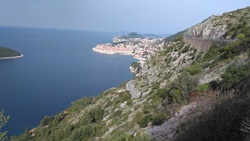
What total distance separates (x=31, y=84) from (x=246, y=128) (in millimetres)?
92788

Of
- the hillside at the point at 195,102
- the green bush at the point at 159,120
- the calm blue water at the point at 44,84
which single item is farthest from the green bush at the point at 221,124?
the calm blue water at the point at 44,84

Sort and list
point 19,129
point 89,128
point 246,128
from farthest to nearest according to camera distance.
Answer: point 19,129 < point 89,128 < point 246,128

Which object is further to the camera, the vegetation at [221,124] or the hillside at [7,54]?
the hillside at [7,54]

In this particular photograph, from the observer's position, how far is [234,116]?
632 cm

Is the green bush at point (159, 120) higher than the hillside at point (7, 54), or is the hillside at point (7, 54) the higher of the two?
the green bush at point (159, 120)

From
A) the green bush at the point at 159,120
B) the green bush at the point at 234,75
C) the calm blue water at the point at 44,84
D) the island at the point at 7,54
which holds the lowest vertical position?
the calm blue water at the point at 44,84

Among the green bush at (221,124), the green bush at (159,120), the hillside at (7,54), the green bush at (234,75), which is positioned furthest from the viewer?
the hillside at (7,54)

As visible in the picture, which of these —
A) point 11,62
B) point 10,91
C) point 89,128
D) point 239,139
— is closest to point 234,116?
point 239,139

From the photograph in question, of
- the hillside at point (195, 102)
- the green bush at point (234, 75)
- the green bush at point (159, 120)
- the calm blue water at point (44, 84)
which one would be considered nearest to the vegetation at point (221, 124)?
the hillside at point (195, 102)

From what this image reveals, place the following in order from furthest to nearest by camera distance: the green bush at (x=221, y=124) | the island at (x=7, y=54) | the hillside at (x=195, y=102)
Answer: the island at (x=7, y=54) → the hillside at (x=195, y=102) → the green bush at (x=221, y=124)

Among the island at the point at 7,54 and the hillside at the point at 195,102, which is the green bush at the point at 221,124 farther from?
the island at the point at 7,54

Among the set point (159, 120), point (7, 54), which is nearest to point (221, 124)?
A: point (159, 120)

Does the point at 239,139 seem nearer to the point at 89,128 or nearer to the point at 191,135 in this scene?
the point at 191,135

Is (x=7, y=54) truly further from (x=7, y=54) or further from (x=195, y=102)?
(x=195, y=102)
